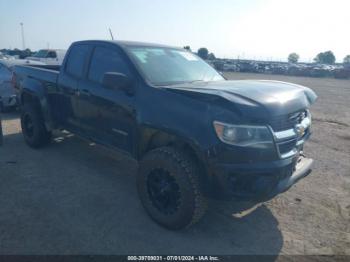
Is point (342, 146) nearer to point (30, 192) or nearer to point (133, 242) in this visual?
point (133, 242)

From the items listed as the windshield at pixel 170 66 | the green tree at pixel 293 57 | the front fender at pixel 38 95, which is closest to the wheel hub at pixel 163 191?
the windshield at pixel 170 66

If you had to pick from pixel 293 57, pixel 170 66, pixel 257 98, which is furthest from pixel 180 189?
pixel 293 57

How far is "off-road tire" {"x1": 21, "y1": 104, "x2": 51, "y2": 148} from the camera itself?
575cm

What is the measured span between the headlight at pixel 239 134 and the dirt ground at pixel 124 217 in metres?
1.10

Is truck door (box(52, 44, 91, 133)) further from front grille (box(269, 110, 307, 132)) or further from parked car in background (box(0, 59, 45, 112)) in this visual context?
parked car in background (box(0, 59, 45, 112))

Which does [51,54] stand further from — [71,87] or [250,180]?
[250,180]

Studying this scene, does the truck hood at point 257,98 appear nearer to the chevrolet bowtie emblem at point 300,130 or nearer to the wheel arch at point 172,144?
the chevrolet bowtie emblem at point 300,130

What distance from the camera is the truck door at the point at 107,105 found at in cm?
392

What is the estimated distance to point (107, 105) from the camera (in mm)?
4156

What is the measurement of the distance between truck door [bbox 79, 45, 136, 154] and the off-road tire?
1.41m

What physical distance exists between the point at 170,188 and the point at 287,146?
49.9 inches

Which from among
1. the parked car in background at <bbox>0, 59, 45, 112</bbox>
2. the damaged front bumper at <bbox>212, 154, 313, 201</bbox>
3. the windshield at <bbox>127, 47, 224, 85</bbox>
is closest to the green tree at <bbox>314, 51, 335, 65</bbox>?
the parked car in background at <bbox>0, 59, 45, 112</bbox>

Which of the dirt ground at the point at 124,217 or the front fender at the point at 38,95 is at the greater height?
the front fender at the point at 38,95

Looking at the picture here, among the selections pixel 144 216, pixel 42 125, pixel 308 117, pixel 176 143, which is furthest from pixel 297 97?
pixel 42 125
